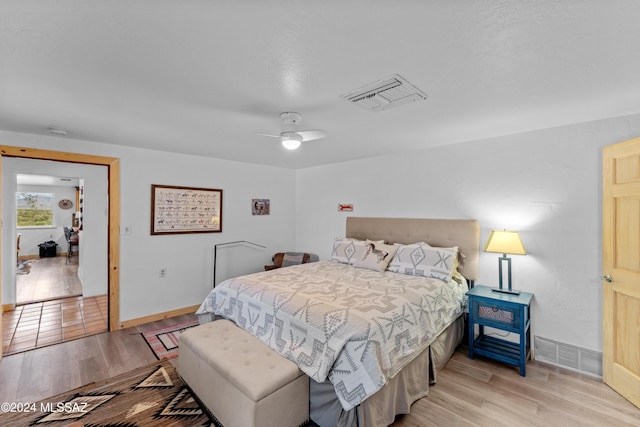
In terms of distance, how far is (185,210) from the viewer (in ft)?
13.6

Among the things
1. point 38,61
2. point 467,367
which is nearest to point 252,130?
point 38,61

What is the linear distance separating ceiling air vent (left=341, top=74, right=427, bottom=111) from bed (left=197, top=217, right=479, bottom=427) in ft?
5.14

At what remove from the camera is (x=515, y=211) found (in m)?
3.05

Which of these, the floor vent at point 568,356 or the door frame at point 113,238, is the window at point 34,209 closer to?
the door frame at point 113,238

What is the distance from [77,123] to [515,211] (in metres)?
4.56

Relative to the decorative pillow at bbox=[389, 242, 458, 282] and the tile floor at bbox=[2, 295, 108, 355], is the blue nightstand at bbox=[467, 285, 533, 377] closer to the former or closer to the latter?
the decorative pillow at bbox=[389, 242, 458, 282]

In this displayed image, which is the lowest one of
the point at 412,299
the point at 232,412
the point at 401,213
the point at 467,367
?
the point at 467,367

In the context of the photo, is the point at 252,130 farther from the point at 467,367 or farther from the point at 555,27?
the point at 467,367

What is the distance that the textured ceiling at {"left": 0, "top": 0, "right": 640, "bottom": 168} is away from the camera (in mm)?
1203

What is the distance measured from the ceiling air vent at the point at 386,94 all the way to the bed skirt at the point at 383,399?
6.65ft

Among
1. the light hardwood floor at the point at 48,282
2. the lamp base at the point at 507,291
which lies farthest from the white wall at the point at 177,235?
the lamp base at the point at 507,291

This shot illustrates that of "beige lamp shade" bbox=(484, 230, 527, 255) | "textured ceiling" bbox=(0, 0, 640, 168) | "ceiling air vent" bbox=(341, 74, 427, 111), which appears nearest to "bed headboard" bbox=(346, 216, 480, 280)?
"beige lamp shade" bbox=(484, 230, 527, 255)

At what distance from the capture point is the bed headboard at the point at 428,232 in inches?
130

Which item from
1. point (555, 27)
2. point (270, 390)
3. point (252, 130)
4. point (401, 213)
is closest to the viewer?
point (555, 27)
